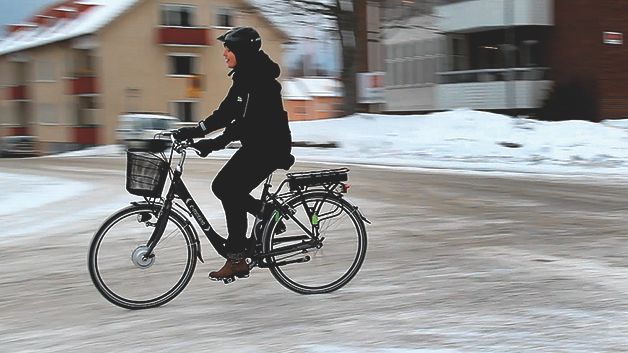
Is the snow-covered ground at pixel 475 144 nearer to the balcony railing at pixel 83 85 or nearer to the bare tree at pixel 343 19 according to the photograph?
the bare tree at pixel 343 19

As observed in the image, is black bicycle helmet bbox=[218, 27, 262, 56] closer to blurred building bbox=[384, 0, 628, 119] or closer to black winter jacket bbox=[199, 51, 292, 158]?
black winter jacket bbox=[199, 51, 292, 158]

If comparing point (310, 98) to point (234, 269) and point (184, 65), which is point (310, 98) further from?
point (234, 269)

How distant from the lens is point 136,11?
170 feet

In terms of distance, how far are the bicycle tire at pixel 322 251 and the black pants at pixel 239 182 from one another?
9.3 inches

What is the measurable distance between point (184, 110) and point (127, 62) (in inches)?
174

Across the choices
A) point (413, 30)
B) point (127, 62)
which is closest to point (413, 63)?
point (413, 30)

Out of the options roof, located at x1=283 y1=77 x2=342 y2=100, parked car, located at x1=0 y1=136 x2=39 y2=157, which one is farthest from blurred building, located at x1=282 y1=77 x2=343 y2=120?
parked car, located at x1=0 y1=136 x2=39 y2=157

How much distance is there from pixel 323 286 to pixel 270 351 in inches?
62.8

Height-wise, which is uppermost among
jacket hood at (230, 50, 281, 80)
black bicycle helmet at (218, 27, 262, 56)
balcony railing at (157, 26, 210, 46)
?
balcony railing at (157, 26, 210, 46)

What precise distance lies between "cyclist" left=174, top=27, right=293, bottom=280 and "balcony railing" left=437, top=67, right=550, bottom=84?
95.9 ft

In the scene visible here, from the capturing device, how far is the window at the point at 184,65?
53281 mm

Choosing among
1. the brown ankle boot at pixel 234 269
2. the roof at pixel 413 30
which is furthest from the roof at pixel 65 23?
the brown ankle boot at pixel 234 269

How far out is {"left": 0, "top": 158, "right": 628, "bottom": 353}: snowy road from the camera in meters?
5.35

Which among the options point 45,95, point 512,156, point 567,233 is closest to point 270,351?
point 567,233
